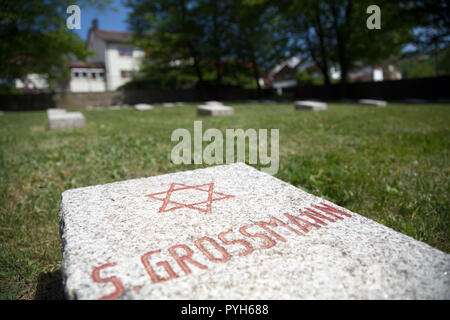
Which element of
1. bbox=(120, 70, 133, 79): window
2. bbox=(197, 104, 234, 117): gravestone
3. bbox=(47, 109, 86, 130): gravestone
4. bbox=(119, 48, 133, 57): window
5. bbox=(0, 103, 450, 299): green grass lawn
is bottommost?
bbox=(0, 103, 450, 299): green grass lawn

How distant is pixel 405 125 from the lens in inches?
256

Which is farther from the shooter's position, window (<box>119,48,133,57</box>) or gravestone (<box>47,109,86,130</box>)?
window (<box>119,48,133,57</box>)

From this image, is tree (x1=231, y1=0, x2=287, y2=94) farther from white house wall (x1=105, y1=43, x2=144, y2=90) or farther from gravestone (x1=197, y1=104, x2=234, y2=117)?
gravestone (x1=197, y1=104, x2=234, y2=117)

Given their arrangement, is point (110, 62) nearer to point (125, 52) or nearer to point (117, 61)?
point (117, 61)

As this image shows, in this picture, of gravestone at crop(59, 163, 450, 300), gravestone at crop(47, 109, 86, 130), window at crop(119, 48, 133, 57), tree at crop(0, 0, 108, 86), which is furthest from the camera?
window at crop(119, 48, 133, 57)

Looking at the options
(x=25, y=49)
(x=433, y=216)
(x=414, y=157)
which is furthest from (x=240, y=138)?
(x=25, y=49)

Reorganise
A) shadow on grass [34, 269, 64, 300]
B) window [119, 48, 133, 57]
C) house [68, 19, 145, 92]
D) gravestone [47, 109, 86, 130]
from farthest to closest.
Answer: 1. window [119, 48, 133, 57]
2. house [68, 19, 145, 92]
3. gravestone [47, 109, 86, 130]
4. shadow on grass [34, 269, 64, 300]

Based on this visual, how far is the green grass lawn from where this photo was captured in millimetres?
Result: 1952

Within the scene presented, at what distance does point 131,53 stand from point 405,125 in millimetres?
33550

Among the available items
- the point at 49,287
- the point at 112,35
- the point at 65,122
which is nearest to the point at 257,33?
the point at 112,35

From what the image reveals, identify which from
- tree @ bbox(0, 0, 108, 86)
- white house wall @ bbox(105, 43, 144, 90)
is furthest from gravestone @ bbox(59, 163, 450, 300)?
white house wall @ bbox(105, 43, 144, 90)

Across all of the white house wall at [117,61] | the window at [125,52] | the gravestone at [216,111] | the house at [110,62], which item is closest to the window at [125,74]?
the house at [110,62]

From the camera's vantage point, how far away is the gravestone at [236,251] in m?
0.94

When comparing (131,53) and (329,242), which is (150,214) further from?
(131,53)
